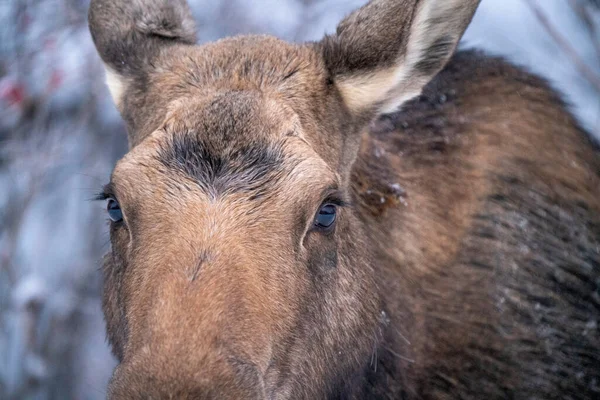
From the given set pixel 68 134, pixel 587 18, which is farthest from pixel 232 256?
pixel 68 134

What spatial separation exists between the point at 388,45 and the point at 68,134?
19.5ft

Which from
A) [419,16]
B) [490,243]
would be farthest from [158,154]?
[490,243]

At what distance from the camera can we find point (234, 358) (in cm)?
264

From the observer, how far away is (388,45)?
3.71 metres

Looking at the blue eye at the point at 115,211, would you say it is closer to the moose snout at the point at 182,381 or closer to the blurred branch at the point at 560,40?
the moose snout at the point at 182,381

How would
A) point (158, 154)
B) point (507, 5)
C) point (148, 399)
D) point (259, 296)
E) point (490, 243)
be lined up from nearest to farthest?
1. point (148, 399)
2. point (259, 296)
3. point (158, 154)
4. point (490, 243)
5. point (507, 5)

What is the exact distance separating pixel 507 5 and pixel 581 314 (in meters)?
5.27

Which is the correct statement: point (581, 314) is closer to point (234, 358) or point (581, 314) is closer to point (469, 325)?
point (469, 325)

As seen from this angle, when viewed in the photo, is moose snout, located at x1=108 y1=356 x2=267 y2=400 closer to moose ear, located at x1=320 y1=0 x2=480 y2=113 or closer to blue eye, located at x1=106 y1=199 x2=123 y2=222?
blue eye, located at x1=106 y1=199 x2=123 y2=222

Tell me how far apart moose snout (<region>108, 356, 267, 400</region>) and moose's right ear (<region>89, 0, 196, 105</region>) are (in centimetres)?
201

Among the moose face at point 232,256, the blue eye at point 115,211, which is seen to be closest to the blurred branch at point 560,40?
the moose face at point 232,256

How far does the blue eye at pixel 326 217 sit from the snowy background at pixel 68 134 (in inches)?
180

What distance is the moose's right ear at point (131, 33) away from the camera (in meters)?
4.16

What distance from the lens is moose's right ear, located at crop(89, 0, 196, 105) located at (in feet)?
13.6
